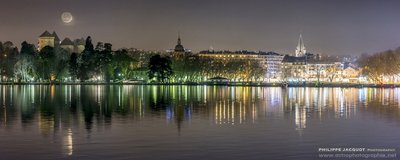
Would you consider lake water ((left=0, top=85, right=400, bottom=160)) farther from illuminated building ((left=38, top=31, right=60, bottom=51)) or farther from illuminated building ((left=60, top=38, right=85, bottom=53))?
illuminated building ((left=38, top=31, right=60, bottom=51))

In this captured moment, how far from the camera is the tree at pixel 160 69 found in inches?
4683

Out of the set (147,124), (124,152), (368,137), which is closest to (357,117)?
(368,137)

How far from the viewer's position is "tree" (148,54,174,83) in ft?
390

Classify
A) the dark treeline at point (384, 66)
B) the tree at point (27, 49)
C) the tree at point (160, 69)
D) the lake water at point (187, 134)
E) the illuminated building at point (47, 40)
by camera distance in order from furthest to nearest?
1. the illuminated building at point (47, 40)
2. the dark treeline at point (384, 66)
3. the tree at point (27, 49)
4. the tree at point (160, 69)
5. the lake water at point (187, 134)

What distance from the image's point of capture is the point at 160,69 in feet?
392

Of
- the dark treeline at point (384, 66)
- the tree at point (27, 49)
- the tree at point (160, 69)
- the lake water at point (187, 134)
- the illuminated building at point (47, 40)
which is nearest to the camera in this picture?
the lake water at point (187, 134)

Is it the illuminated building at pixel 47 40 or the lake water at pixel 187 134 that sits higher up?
the illuminated building at pixel 47 40

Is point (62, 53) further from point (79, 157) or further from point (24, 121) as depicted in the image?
point (79, 157)

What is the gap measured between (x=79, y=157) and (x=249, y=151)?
588 centimetres

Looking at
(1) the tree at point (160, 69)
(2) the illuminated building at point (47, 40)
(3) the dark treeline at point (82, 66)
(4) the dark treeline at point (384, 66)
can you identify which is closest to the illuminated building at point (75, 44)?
(2) the illuminated building at point (47, 40)

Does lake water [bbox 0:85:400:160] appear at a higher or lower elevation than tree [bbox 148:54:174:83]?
lower

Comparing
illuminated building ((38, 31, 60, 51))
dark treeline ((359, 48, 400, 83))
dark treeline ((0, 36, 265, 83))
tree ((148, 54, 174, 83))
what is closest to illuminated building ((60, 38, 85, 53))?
illuminated building ((38, 31, 60, 51))

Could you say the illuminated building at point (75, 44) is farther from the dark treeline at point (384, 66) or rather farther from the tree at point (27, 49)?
the dark treeline at point (384, 66)

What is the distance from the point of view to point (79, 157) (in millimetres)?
18500
